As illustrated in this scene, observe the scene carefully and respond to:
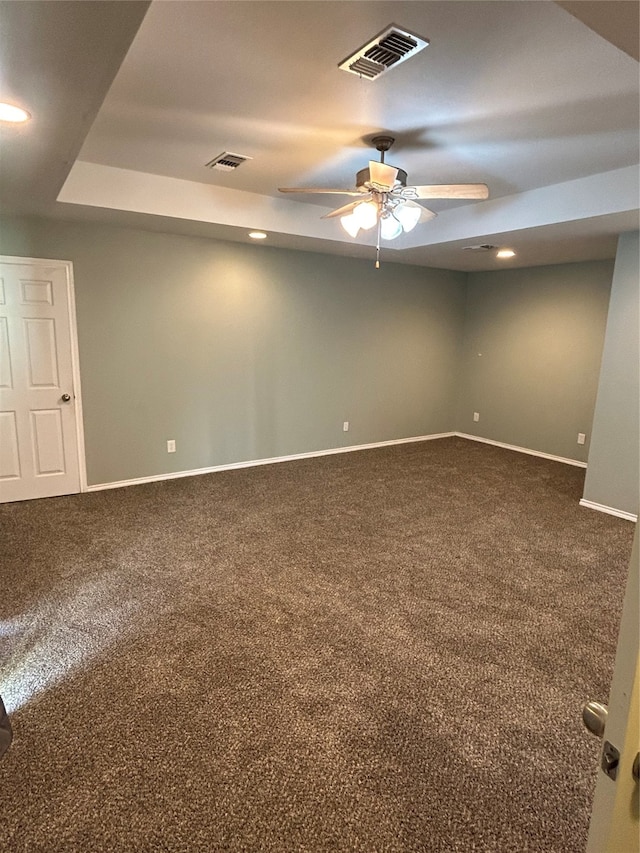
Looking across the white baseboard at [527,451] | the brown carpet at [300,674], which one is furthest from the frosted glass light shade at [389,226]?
the white baseboard at [527,451]

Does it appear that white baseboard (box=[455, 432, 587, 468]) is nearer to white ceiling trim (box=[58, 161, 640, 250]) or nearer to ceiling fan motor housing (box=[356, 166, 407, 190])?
white ceiling trim (box=[58, 161, 640, 250])

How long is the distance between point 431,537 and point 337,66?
300cm

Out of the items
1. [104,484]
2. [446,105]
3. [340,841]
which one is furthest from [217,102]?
[104,484]

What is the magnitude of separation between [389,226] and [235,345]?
2267 mm

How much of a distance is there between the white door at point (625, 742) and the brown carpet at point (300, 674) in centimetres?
107

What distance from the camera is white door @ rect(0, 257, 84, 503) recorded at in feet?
12.9

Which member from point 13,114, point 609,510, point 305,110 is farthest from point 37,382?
point 609,510

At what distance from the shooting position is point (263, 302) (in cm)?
519

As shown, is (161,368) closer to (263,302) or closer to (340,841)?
(263,302)

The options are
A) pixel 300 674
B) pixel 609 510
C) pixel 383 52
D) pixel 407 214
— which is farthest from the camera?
pixel 609 510

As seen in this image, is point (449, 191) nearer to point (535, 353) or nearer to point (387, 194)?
point (387, 194)

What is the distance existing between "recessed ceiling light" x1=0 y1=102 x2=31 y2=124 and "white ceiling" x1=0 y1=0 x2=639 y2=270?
71mm

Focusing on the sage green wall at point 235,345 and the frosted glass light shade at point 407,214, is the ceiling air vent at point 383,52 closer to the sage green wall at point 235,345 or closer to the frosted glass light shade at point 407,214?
the frosted glass light shade at point 407,214

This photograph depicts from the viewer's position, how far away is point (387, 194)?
9.83ft
